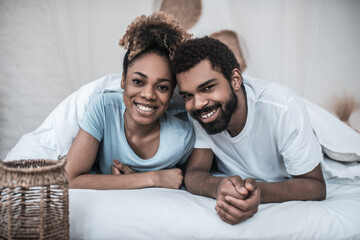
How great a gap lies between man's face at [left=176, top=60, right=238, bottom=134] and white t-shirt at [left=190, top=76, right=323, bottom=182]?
0.12 meters

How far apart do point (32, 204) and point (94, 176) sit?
431 millimetres

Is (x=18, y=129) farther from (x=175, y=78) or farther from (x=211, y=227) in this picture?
(x=211, y=227)

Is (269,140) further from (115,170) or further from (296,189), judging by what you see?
(115,170)

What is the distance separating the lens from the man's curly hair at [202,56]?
4.07ft

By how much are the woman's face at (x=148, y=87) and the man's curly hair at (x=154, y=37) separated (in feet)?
0.11

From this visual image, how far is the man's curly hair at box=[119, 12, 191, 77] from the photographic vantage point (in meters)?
1.34

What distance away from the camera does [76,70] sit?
2.26 m

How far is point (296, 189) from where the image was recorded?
48.5 inches

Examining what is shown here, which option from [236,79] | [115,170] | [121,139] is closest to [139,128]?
[121,139]

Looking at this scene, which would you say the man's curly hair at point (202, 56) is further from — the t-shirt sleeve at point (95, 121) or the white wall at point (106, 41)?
the white wall at point (106, 41)

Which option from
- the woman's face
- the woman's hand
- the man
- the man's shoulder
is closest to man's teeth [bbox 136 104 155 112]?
the woman's face

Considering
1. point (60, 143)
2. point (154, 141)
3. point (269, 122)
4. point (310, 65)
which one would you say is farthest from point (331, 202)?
point (310, 65)

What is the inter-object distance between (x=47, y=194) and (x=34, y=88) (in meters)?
1.60

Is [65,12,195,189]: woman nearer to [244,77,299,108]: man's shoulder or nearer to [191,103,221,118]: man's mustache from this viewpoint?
[191,103,221,118]: man's mustache
